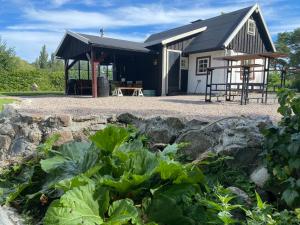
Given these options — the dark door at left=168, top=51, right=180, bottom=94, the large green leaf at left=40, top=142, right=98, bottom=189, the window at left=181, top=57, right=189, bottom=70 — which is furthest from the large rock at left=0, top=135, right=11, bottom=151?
the window at left=181, top=57, right=189, bottom=70

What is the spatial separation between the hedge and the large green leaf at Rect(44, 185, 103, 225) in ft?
78.5

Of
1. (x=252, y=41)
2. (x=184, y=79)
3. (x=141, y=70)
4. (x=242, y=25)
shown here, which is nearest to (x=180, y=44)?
(x=184, y=79)

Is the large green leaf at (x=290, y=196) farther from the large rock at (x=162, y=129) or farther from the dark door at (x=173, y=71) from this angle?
the dark door at (x=173, y=71)

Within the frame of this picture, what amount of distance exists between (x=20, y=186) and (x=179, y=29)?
65.4ft

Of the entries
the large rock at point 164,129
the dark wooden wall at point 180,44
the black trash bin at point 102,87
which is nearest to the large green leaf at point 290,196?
the large rock at point 164,129

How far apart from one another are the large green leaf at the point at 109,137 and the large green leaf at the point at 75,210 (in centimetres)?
44

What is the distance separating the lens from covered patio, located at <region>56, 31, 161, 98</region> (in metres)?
13.8

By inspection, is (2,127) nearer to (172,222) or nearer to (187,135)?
(187,135)

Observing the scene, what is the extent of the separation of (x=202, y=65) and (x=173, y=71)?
5.26ft

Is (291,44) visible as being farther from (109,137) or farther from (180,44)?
(109,137)

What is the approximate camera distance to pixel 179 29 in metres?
21.0

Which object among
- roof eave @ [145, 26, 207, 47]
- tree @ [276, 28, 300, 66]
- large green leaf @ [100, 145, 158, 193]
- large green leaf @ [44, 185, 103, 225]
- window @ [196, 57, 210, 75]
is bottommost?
large green leaf @ [44, 185, 103, 225]

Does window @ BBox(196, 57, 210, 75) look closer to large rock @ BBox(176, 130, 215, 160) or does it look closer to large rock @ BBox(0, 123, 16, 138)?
large rock @ BBox(0, 123, 16, 138)

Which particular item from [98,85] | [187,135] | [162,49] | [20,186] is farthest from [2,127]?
[162,49]
